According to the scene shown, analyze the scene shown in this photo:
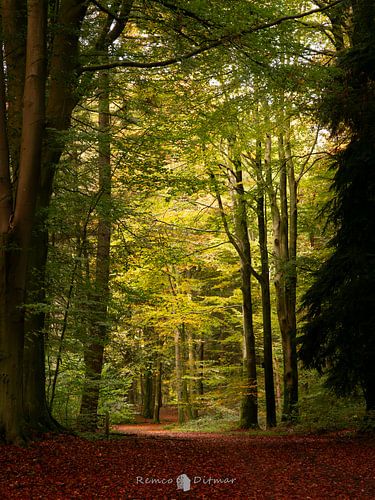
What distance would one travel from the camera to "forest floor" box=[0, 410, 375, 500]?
16.7 ft

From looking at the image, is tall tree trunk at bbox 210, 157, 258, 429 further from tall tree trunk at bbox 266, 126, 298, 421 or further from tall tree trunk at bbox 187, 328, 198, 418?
tall tree trunk at bbox 187, 328, 198, 418

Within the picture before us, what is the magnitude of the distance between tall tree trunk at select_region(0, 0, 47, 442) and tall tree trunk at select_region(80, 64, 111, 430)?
1462 millimetres

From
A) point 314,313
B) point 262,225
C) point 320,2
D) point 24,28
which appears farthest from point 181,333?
point 24,28

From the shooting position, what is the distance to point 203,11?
805 centimetres

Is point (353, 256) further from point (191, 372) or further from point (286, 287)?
point (191, 372)

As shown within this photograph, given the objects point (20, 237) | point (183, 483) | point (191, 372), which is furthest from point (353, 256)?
point (191, 372)

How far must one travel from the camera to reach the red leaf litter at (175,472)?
5082 millimetres

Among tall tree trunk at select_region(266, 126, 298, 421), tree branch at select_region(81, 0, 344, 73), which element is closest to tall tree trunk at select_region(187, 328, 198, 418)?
tall tree trunk at select_region(266, 126, 298, 421)

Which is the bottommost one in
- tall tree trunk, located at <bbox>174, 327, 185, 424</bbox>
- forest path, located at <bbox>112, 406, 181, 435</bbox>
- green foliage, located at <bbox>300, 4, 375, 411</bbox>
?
forest path, located at <bbox>112, 406, 181, 435</bbox>

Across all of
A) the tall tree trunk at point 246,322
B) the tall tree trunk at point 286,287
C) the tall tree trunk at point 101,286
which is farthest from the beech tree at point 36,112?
the tall tree trunk at point 246,322

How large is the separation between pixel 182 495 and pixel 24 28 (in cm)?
758

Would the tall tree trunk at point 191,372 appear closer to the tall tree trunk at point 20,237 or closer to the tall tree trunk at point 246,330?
the tall tree trunk at point 246,330

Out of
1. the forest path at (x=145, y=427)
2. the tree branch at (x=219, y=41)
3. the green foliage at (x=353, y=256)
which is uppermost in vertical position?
the tree branch at (x=219, y=41)

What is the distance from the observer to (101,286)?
1059 centimetres
